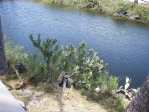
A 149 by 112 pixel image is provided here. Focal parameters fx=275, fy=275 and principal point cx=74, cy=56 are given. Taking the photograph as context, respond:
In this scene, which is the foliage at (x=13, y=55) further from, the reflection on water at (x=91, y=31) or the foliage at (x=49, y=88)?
the reflection on water at (x=91, y=31)

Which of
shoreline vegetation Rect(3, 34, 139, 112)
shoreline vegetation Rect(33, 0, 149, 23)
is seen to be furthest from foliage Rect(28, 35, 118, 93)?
shoreline vegetation Rect(33, 0, 149, 23)

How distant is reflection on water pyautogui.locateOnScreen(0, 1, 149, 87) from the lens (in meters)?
12.1

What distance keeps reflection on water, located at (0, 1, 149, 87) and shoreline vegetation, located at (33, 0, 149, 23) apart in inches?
52.8

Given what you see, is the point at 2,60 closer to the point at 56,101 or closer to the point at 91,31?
the point at 56,101

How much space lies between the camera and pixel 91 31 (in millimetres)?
16453

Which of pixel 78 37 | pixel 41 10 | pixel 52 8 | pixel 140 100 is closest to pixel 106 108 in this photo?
pixel 140 100

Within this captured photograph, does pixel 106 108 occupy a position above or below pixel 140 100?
below

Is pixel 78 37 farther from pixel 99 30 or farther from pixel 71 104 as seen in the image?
pixel 71 104

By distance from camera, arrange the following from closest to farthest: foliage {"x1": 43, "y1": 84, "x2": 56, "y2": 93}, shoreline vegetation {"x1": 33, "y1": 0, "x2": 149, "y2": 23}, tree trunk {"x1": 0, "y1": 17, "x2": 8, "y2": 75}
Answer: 1. foliage {"x1": 43, "y1": 84, "x2": 56, "y2": 93}
2. tree trunk {"x1": 0, "y1": 17, "x2": 8, "y2": 75}
3. shoreline vegetation {"x1": 33, "y1": 0, "x2": 149, "y2": 23}

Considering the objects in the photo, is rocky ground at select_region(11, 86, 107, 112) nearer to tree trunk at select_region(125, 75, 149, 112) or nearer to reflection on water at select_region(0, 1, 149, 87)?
tree trunk at select_region(125, 75, 149, 112)

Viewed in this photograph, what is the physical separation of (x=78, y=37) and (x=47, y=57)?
28.6 ft

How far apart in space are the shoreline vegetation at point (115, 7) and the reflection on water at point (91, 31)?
1.34 meters

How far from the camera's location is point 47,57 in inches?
251

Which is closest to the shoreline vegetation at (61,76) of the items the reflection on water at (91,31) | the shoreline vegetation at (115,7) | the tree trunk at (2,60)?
the tree trunk at (2,60)
